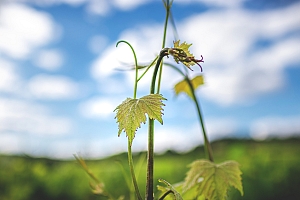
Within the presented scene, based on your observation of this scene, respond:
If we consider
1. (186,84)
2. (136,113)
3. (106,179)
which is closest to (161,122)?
(136,113)

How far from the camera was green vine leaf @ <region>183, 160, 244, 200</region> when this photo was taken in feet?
3.14

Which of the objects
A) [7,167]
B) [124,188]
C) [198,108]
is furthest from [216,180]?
[7,167]

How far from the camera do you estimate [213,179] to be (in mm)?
976

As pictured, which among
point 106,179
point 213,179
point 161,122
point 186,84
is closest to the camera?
point 161,122

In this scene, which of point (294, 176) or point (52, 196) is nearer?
point (52, 196)

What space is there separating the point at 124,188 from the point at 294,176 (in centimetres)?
159

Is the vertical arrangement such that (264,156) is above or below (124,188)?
above

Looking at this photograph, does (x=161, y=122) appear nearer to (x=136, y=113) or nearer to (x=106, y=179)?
(x=136, y=113)

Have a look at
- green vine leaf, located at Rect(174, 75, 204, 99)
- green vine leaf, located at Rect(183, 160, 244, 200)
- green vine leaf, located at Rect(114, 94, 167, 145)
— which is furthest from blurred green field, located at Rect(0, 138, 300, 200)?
green vine leaf, located at Rect(114, 94, 167, 145)

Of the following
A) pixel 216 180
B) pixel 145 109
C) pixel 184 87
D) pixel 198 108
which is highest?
pixel 184 87

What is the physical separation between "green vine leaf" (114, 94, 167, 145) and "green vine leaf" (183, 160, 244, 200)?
37 cm

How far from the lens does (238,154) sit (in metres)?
3.43

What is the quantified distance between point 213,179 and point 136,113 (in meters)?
0.40

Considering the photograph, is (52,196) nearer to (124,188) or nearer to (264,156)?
(124,188)
